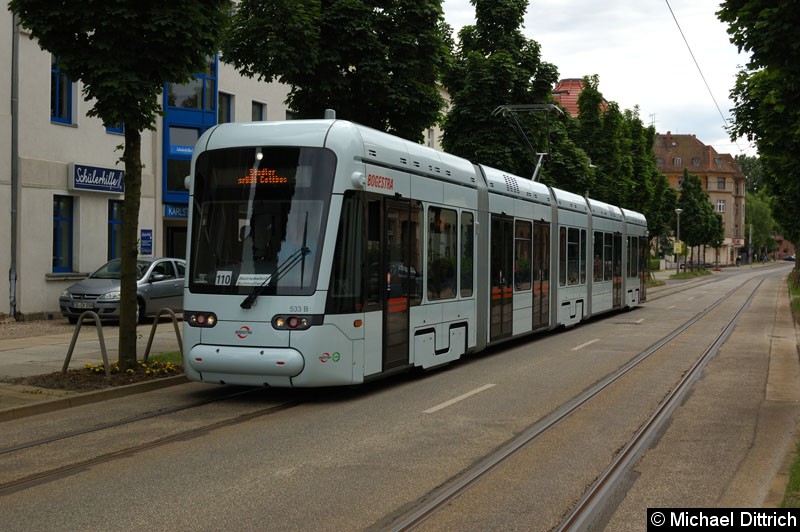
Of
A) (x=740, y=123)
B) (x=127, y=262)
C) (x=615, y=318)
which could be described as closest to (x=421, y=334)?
(x=127, y=262)

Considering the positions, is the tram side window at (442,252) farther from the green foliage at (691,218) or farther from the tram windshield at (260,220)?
the green foliage at (691,218)

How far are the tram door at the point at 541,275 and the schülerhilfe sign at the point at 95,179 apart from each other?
11756 millimetres

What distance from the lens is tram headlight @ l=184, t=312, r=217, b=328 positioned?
9930 mm

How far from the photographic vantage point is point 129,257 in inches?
463

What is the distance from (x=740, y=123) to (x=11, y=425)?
1731 centimetres

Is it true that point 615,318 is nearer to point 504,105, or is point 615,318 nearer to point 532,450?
point 504,105

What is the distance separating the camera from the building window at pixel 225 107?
1243 inches

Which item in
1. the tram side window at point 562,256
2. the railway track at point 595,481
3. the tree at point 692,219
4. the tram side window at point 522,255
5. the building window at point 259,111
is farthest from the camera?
the tree at point 692,219

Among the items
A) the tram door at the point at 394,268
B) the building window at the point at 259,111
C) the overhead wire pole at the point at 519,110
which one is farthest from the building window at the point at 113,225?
the tram door at the point at 394,268

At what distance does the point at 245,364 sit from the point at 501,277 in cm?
674

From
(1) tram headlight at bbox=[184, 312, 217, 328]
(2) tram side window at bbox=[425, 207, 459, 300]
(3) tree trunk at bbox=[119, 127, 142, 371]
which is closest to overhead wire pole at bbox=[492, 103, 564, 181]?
(2) tram side window at bbox=[425, 207, 459, 300]

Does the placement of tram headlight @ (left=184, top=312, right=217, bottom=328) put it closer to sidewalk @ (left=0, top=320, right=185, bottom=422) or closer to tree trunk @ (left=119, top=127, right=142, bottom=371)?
sidewalk @ (left=0, top=320, right=185, bottom=422)

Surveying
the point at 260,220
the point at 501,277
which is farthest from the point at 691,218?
the point at 260,220

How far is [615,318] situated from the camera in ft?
80.8
